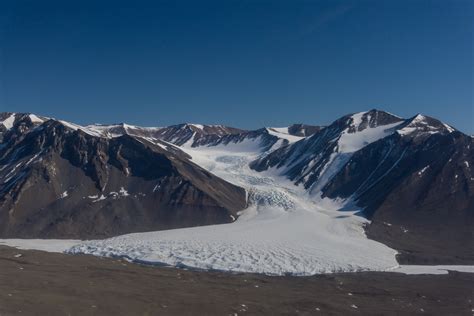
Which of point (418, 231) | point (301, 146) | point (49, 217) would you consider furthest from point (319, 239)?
point (301, 146)

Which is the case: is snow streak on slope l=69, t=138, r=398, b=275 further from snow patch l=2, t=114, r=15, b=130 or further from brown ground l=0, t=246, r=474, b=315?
snow patch l=2, t=114, r=15, b=130

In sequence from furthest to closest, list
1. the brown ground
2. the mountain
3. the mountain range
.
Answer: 1. the mountain range
2. the mountain
3. the brown ground

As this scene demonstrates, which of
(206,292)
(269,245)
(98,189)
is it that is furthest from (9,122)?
(206,292)

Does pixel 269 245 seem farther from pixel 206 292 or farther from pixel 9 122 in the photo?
pixel 9 122

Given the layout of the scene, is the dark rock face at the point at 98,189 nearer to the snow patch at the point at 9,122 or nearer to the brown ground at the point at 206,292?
the brown ground at the point at 206,292

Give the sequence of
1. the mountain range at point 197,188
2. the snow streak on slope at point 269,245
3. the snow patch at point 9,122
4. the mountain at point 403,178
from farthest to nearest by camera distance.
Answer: the snow patch at point 9,122
the mountain range at point 197,188
the mountain at point 403,178
the snow streak on slope at point 269,245

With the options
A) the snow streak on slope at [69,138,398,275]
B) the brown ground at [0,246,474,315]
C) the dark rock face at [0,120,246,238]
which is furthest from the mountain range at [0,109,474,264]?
the brown ground at [0,246,474,315]

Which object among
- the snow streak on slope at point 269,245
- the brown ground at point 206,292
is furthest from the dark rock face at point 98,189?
the brown ground at point 206,292
